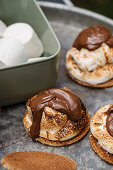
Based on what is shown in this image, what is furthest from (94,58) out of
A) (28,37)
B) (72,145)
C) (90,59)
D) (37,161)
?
(37,161)

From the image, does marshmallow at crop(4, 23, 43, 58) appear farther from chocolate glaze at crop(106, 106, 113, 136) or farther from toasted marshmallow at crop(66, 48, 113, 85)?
chocolate glaze at crop(106, 106, 113, 136)

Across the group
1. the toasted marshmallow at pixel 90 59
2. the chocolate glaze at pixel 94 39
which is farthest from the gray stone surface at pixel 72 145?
the chocolate glaze at pixel 94 39

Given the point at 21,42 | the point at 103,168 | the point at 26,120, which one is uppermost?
the point at 21,42

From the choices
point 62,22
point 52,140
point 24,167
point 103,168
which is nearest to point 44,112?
point 52,140

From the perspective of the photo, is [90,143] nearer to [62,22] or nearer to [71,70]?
[71,70]

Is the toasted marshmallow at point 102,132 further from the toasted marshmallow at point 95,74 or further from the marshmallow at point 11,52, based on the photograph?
the marshmallow at point 11,52

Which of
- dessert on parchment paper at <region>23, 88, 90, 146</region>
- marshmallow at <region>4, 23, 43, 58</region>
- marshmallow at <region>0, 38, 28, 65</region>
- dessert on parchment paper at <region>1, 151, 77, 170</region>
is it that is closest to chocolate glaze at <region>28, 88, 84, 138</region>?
dessert on parchment paper at <region>23, 88, 90, 146</region>

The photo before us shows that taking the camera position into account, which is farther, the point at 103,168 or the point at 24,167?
the point at 103,168

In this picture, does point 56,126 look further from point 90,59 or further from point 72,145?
point 90,59
